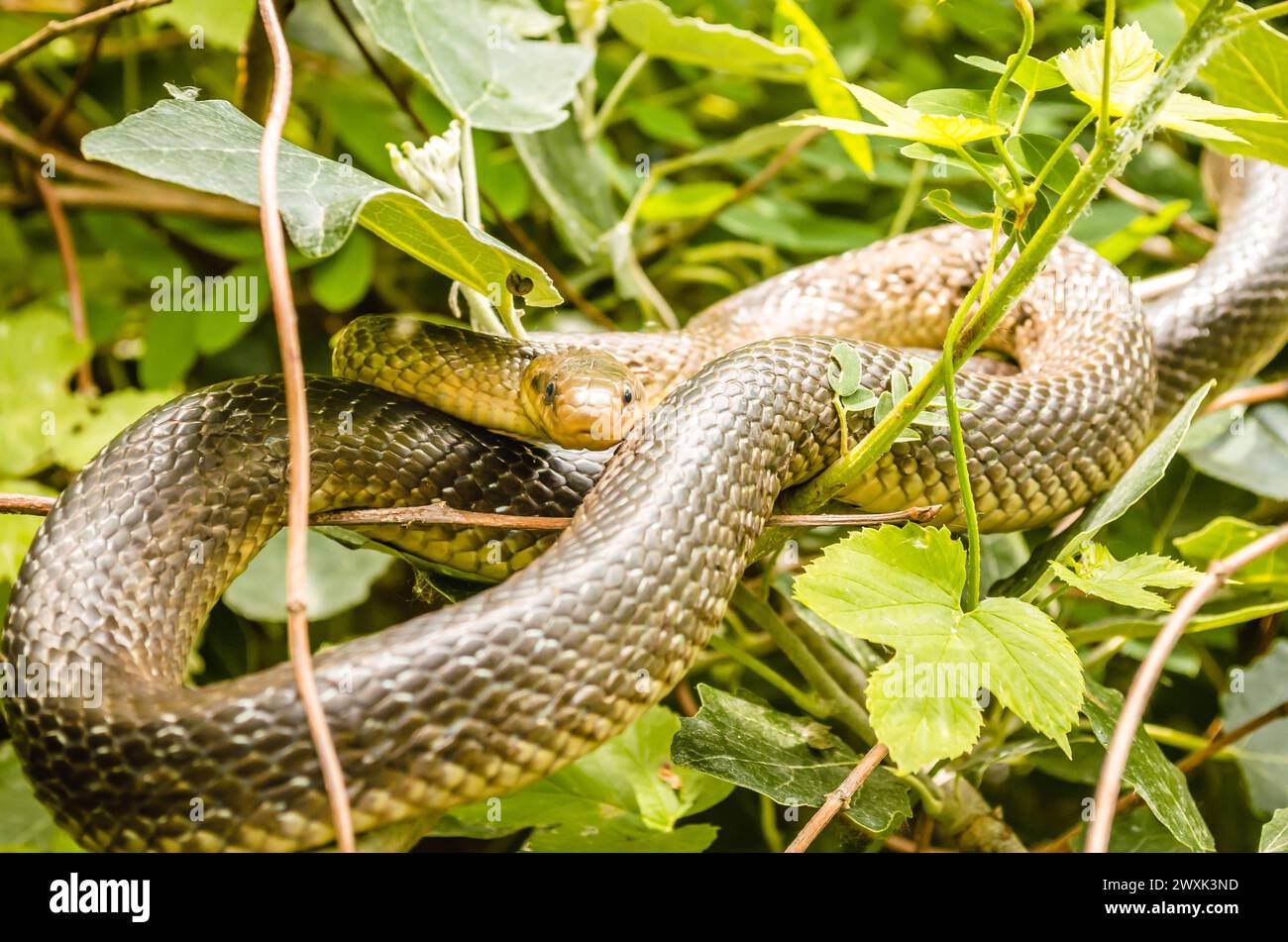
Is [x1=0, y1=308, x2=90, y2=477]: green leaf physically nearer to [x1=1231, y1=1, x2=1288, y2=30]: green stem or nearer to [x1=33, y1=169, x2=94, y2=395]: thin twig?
[x1=33, y1=169, x2=94, y2=395]: thin twig

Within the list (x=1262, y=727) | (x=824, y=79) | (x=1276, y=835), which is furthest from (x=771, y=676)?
(x=824, y=79)

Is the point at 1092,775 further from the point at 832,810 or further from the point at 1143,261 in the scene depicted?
the point at 1143,261

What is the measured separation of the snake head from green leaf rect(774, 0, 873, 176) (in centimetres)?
81

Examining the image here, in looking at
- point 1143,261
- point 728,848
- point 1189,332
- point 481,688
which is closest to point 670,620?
point 481,688

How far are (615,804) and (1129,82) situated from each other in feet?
5.25

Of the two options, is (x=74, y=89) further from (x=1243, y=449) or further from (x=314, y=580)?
(x=1243, y=449)

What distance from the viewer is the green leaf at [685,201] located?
10.8 feet

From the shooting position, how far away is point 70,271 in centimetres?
312

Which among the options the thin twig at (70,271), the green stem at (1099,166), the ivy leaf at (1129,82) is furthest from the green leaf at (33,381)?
A: the ivy leaf at (1129,82)

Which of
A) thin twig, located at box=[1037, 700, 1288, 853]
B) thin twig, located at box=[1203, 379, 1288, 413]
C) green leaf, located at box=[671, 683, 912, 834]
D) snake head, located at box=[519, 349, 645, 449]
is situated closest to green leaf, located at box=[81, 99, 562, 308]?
snake head, located at box=[519, 349, 645, 449]

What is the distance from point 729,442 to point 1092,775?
1.45 metres

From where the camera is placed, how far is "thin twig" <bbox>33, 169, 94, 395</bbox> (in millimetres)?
3025

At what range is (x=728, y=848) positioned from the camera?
2834 millimetres

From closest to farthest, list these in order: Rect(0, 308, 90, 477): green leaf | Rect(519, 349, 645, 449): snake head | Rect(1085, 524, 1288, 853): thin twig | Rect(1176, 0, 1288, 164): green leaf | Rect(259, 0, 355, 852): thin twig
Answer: Rect(259, 0, 355, 852): thin twig → Rect(1085, 524, 1288, 853): thin twig → Rect(1176, 0, 1288, 164): green leaf → Rect(519, 349, 645, 449): snake head → Rect(0, 308, 90, 477): green leaf
